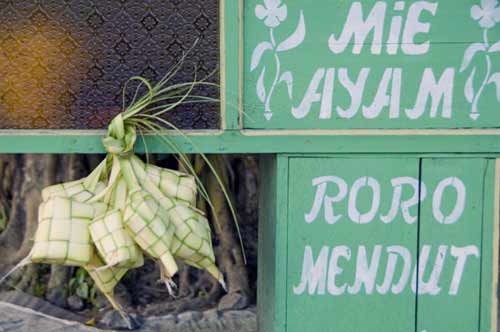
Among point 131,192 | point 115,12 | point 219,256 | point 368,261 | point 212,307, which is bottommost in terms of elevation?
point 212,307

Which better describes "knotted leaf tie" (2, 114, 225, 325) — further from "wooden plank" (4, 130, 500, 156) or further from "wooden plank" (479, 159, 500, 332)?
"wooden plank" (479, 159, 500, 332)

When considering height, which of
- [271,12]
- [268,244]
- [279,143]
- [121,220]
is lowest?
[268,244]

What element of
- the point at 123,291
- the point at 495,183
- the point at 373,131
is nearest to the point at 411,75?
the point at 373,131

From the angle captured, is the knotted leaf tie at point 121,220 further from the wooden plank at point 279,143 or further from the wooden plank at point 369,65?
the wooden plank at point 369,65

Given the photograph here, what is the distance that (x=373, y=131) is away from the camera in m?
2.36

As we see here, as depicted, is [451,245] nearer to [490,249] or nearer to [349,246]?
[490,249]

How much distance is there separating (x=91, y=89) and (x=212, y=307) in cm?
226

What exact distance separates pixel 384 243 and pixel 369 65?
22.9 inches

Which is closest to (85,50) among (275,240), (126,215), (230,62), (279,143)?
(230,62)

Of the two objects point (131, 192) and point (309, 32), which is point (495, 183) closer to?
point (309, 32)

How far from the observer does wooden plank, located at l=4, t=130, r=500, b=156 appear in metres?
2.31

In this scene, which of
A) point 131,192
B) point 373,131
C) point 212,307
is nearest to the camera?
point 131,192

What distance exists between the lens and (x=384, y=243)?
2.41 m

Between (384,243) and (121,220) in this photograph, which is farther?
(384,243)
